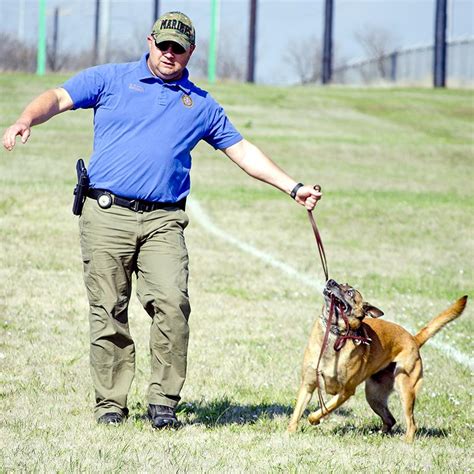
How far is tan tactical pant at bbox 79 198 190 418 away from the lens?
6395mm

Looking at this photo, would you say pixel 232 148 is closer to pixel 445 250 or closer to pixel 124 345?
pixel 124 345

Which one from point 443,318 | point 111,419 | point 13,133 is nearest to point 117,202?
point 13,133

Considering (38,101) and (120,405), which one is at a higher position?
(38,101)

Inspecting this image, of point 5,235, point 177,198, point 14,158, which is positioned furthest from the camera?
point 14,158

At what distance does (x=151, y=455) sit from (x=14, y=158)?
19.3m

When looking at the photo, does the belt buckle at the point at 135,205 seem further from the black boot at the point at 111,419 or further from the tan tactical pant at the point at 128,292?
the black boot at the point at 111,419

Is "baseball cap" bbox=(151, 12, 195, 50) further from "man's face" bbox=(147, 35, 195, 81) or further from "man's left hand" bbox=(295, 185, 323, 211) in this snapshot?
"man's left hand" bbox=(295, 185, 323, 211)

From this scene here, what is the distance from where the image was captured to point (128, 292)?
6535mm

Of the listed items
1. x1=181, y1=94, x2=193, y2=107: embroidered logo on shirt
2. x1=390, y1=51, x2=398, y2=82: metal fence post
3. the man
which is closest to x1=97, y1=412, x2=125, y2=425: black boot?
the man

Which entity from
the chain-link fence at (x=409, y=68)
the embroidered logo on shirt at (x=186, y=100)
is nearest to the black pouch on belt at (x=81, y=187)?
the embroidered logo on shirt at (x=186, y=100)

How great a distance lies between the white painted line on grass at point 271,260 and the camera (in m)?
9.38

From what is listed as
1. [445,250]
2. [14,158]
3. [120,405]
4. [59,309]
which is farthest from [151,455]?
[14,158]

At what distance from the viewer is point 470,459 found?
6.04 m

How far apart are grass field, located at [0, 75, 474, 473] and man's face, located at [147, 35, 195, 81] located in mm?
2023
